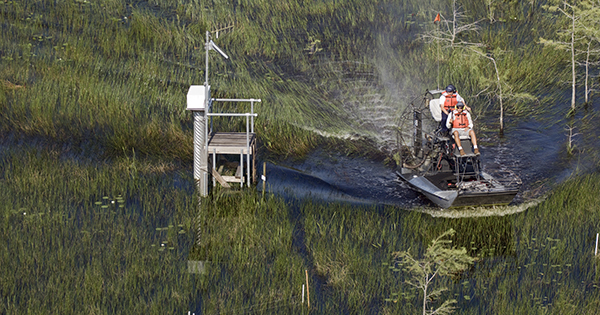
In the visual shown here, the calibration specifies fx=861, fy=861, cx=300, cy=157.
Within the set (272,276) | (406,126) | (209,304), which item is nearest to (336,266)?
(272,276)

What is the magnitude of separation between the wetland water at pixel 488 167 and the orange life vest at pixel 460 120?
2081 mm

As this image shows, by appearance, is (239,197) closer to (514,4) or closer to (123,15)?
(123,15)

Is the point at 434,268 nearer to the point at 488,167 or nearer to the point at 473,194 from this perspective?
the point at 473,194

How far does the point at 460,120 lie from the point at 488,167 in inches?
124

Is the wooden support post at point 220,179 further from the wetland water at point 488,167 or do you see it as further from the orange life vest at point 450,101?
the orange life vest at point 450,101

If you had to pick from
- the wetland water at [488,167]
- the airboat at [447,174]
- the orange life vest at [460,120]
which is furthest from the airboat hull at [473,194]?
the orange life vest at [460,120]

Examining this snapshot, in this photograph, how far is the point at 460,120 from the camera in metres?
20.9

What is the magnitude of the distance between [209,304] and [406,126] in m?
12.5

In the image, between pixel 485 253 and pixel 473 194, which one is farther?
pixel 473 194

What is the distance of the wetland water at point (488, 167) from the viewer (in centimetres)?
2172

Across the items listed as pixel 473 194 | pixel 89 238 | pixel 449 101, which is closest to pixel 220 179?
pixel 89 238

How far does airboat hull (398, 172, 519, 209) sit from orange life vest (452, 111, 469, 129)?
1411mm

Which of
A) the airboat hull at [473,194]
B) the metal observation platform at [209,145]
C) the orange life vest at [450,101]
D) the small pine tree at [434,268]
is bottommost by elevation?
the small pine tree at [434,268]

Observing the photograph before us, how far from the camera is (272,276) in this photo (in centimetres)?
1717
